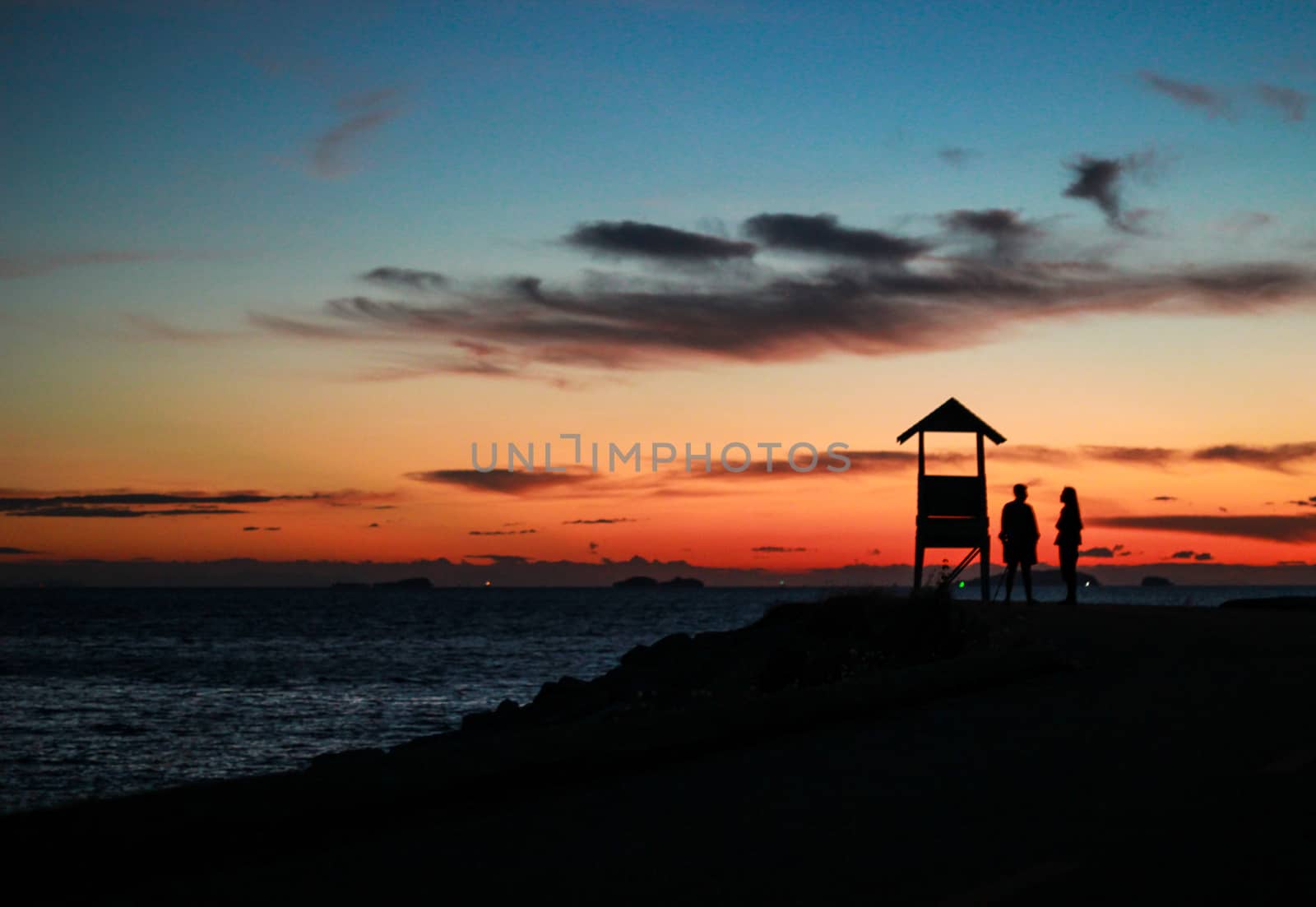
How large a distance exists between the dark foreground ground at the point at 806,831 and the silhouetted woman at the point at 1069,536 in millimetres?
13939

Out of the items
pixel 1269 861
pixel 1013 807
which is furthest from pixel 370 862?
pixel 1269 861

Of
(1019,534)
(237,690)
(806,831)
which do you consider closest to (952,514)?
(1019,534)

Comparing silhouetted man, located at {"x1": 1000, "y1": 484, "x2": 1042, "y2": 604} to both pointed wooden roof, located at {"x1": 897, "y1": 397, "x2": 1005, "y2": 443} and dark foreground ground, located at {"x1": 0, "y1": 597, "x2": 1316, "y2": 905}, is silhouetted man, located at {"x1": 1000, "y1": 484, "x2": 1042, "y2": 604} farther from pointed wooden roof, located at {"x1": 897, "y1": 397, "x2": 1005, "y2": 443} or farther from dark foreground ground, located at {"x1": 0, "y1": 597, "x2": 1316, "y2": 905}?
dark foreground ground, located at {"x1": 0, "y1": 597, "x2": 1316, "y2": 905}

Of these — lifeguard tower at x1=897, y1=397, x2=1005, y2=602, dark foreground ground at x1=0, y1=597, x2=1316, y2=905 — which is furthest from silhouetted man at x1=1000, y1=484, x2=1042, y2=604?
dark foreground ground at x1=0, y1=597, x2=1316, y2=905

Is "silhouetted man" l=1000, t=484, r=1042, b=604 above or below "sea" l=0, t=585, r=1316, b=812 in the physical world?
above

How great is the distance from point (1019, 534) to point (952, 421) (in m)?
2.26

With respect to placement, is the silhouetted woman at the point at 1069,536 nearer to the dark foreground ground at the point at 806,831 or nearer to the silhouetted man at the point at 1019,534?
the silhouetted man at the point at 1019,534

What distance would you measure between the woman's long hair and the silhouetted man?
0.77 meters

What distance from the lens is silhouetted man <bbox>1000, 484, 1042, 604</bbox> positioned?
2278 centimetres

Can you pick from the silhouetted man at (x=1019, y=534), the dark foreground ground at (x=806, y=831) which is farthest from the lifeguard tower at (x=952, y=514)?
the dark foreground ground at (x=806, y=831)

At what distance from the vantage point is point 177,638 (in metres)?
87.8

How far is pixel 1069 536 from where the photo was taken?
24.0 metres

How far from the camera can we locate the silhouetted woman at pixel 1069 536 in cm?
2377

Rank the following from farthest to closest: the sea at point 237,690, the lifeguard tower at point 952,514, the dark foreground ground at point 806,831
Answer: the sea at point 237,690, the lifeguard tower at point 952,514, the dark foreground ground at point 806,831
